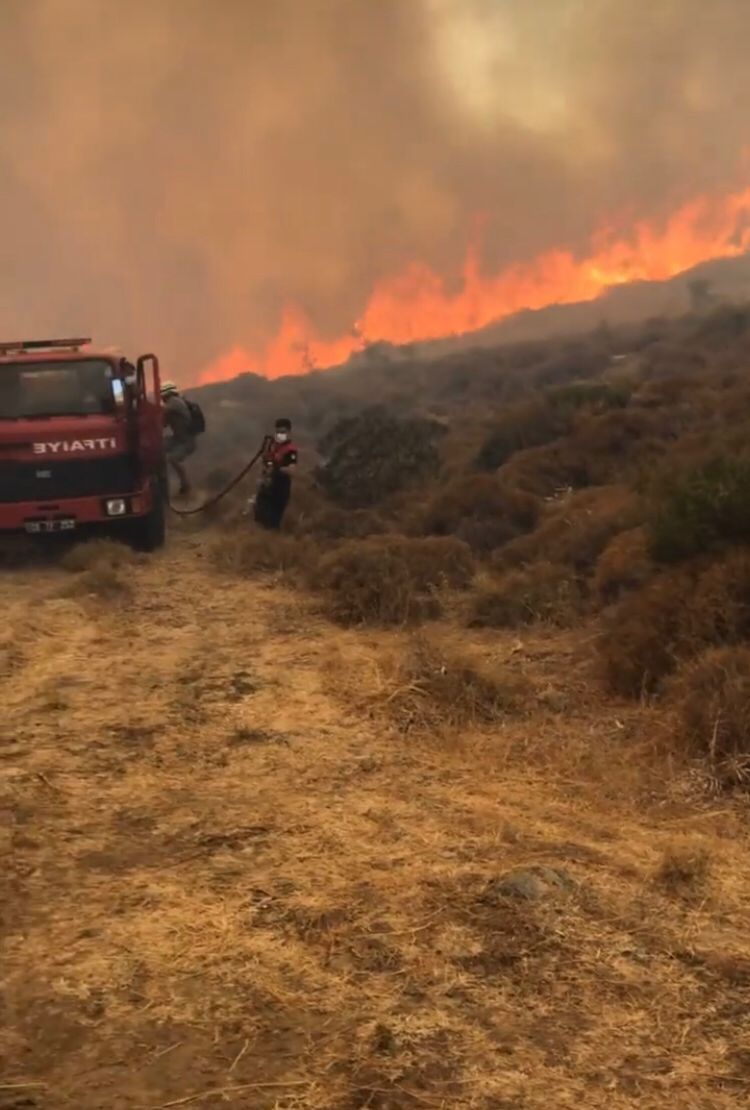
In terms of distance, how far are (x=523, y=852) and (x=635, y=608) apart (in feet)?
10.1

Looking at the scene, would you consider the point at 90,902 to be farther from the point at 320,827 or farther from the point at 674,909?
the point at 674,909

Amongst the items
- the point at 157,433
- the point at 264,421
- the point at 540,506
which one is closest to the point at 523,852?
the point at 540,506

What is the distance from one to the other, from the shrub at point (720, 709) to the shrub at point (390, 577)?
3038 mm

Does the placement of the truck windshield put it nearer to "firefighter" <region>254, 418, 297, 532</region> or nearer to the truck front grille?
the truck front grille

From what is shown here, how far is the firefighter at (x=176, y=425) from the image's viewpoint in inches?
565

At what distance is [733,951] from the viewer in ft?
12.1

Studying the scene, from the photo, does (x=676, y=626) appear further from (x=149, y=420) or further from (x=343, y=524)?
(x=149, y=420)

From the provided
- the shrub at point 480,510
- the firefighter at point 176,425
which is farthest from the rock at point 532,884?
the firefighter at point 176,425

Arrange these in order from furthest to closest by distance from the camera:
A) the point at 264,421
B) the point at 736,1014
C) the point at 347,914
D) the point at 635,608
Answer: the point at 264,421 < the point at 635,608 < the point at 347,914 < the point at 736,1014

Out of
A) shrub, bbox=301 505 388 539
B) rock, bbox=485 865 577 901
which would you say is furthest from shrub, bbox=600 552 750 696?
shrub, bbox=301 505 388 539

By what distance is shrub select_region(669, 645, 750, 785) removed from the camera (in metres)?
5.18

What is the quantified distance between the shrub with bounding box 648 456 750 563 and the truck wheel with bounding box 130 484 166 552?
632cm

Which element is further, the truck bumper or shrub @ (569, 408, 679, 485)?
shrub @ (569, 408, 679, 485)

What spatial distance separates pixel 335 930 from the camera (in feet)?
12.6
